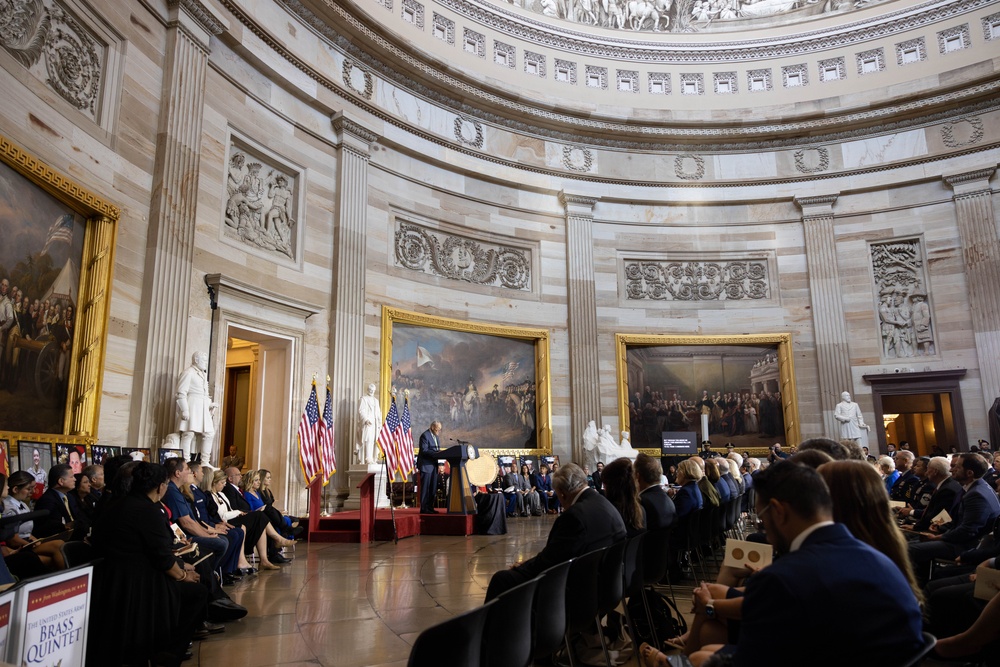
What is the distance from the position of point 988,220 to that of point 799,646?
22.1 meters

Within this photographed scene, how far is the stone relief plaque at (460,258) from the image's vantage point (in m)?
17.9

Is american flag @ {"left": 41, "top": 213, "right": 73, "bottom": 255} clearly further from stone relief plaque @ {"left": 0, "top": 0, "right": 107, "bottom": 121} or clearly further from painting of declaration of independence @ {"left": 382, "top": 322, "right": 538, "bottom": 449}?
painting of declaration of independence @ {"left": 382, "top": 322, "right": 538, "bottom": 449}

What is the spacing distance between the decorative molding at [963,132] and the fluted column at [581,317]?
10356mm

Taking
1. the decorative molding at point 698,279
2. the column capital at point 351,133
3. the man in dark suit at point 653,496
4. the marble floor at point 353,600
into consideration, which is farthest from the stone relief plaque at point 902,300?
the man in dark suit at point 653,496

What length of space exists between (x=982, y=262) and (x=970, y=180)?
2.43m

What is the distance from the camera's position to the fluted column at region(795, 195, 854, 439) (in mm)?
20250

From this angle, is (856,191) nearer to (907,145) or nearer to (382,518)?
(907,145)

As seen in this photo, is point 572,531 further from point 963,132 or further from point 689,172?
point 963,132

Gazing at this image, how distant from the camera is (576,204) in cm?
2095

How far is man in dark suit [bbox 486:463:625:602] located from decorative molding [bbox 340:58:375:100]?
14191 mm

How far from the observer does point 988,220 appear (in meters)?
19.7

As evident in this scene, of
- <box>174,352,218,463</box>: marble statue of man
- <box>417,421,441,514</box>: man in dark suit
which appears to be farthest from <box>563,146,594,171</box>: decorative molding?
<box>174,352,218,463</box>: marble statue of man

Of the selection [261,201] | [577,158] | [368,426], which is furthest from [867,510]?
[577,158]

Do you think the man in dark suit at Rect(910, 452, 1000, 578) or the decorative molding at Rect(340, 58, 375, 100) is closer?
the man in dark suit at Rect(910, 452, 1000, 578)
